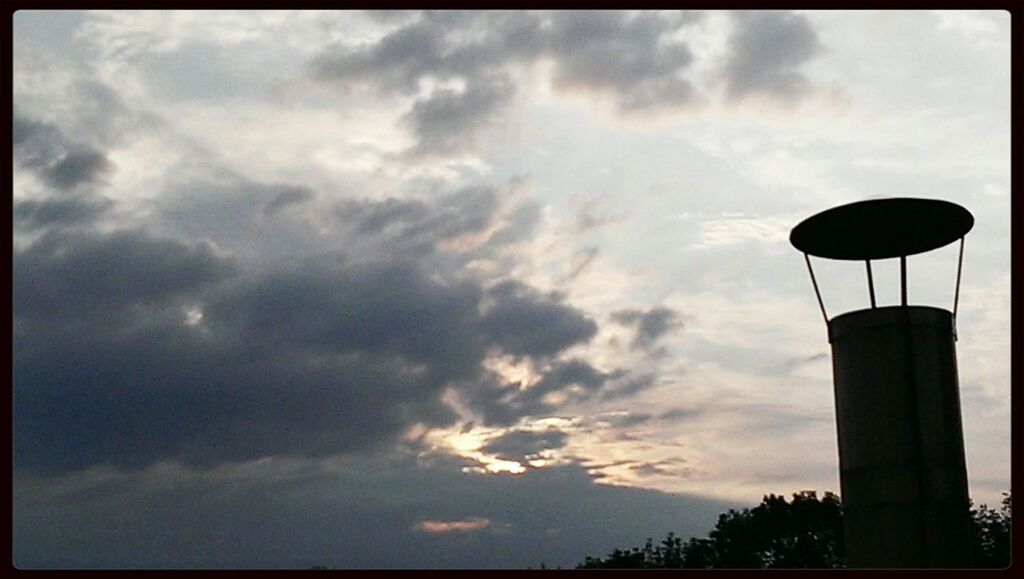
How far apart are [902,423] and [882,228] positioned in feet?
13.8

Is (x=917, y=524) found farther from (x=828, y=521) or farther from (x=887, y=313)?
(x=828, y=521)

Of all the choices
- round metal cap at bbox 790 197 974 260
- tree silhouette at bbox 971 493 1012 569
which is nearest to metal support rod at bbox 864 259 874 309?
round metal cap at bbox 790 197 974 260

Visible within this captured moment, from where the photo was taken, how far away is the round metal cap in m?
19.5

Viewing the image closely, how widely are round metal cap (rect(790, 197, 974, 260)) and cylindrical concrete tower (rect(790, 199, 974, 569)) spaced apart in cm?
3

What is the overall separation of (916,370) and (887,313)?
122 centimetres

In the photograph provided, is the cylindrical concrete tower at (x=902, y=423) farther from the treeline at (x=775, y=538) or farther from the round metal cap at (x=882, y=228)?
the treeline at (x=775, y=538)

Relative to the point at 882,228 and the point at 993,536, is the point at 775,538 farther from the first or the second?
the point at 882,228

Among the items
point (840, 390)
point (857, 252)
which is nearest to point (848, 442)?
point (840, 390)

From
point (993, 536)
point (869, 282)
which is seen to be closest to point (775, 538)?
point (993, 536)

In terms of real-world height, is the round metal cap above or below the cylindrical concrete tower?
above

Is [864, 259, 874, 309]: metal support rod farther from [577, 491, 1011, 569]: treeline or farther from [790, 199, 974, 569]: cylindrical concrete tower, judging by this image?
[577, 491, 1011, 569]: treeline

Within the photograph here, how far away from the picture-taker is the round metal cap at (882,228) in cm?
1955

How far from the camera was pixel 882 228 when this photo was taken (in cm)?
2022
